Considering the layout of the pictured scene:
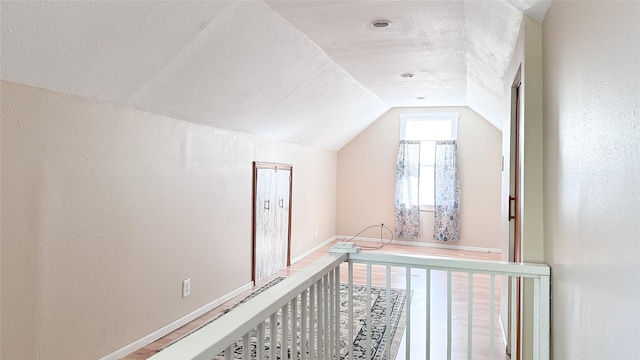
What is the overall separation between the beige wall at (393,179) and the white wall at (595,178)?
17.1 feet

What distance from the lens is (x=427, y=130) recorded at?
22.6 ft

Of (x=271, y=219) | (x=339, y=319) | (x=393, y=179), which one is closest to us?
(x=339, y=319)

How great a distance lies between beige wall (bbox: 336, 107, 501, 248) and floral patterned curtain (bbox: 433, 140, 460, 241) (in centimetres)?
12

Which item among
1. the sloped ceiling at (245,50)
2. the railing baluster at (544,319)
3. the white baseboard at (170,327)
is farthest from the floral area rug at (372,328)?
the sloped ceiling at (245,50)

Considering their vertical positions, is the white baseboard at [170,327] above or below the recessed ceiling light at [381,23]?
below

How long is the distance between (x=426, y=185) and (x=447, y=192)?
361 mm

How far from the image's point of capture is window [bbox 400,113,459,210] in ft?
22.3

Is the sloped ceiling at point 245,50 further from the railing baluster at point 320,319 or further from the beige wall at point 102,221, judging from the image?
the railing baluster at point 320,319

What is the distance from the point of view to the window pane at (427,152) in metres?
6.84

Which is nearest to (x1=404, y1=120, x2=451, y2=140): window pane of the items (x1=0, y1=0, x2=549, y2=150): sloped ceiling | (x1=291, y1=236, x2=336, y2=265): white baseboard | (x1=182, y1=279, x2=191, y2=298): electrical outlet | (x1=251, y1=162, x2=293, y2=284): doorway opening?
(x1=291, y1=236, x2=336, y2=265): white baseboard

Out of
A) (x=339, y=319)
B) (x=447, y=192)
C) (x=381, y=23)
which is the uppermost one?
(x=381, y=23)

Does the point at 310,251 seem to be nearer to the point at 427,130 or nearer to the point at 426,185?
the point at 426,185

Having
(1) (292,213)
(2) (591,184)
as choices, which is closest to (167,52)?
(2) (591,184)

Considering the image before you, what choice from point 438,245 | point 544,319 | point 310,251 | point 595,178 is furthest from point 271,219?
point 595,178
